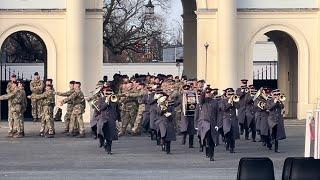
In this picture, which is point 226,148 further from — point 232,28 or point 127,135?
point 232,28

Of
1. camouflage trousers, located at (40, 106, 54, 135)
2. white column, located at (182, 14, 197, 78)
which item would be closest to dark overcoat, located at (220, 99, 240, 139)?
camouflage trousers, located at (40, 106, 54, 135)

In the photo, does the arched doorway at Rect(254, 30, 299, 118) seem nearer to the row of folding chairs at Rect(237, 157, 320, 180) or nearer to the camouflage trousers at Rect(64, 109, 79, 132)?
the camouflage trousers at Rect(64, 109, 79, 132)

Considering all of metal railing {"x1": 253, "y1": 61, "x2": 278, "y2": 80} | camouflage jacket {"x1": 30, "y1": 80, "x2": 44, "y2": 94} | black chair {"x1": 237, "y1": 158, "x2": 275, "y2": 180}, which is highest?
metal railing {"x1": 253, "y1": 61, "x2": 278, "y2": 80}

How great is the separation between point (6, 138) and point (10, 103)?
3.50 ft

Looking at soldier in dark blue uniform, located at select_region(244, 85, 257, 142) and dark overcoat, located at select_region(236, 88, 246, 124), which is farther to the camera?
dark overcoat, located at select_region(236, 88, 246, 124)

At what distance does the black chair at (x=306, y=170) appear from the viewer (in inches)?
456

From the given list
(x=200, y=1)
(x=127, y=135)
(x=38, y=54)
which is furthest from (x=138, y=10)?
(x=127, y=135)

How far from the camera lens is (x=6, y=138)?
29609 millimetres

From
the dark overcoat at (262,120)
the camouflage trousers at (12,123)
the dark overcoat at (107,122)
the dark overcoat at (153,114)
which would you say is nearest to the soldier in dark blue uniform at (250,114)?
the dark overcoat at (262,120)

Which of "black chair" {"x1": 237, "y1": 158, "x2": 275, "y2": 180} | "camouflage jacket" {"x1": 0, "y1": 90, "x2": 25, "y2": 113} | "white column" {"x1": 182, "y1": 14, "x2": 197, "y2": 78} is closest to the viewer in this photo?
"black chair" {"x1": 237, "y1": 158, "x2": 275, "y2": 180}

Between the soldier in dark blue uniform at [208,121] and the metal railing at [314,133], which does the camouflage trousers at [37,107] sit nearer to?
the soldier in dark blue uniform at [208,121]

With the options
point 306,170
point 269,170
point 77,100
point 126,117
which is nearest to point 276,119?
point 126,117

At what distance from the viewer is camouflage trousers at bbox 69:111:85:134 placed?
30.0 meters

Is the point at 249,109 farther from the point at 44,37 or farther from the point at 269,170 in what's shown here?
the point at 269,170
